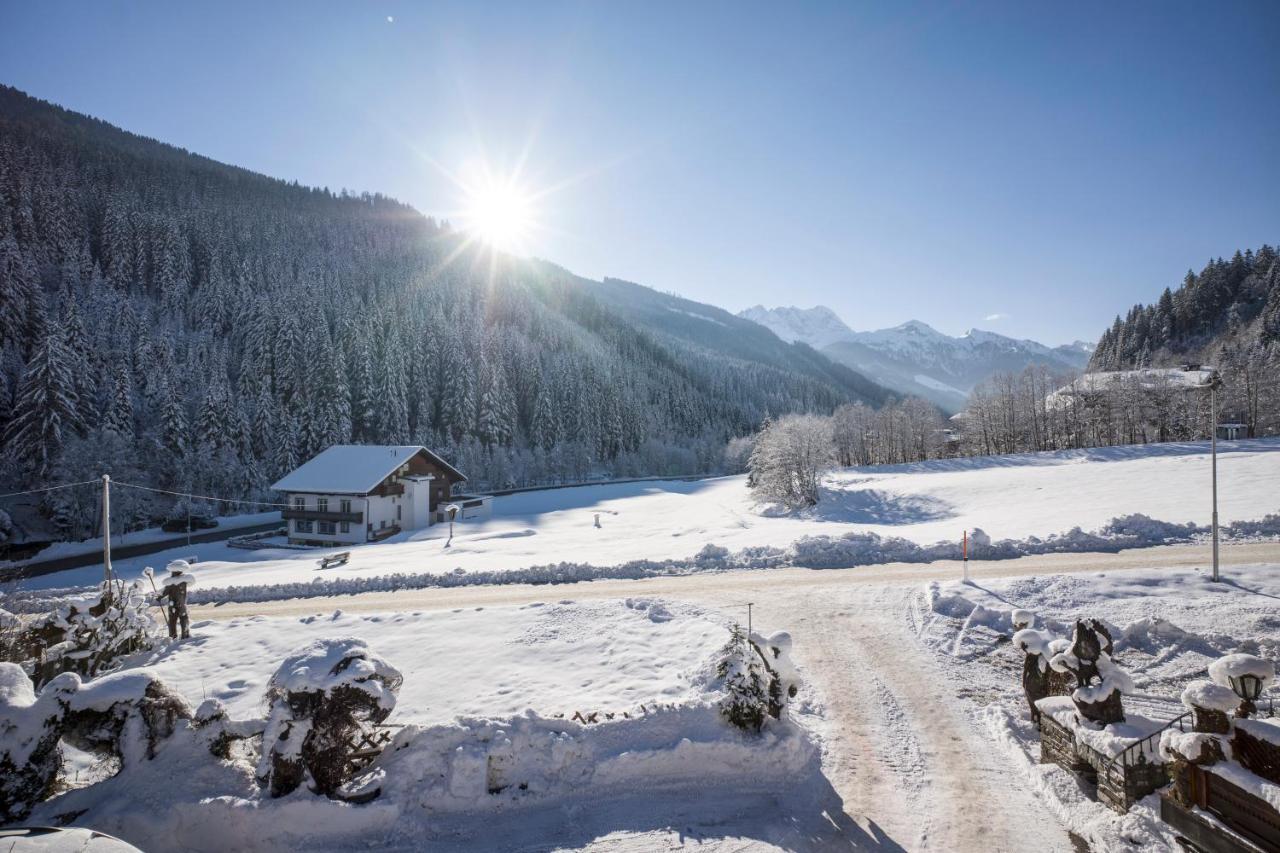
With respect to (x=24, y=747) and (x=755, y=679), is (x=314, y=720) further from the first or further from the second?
(x=755, y=679)

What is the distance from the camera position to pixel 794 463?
160 feet

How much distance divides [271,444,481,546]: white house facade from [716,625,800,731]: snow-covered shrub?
4127 cm

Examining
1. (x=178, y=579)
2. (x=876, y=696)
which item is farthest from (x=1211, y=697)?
(x=178, y=579)

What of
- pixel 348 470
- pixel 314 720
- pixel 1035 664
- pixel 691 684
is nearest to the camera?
pixel 314 720

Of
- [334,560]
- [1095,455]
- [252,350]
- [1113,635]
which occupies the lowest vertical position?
[334,560]

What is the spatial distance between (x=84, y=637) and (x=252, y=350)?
89365mm

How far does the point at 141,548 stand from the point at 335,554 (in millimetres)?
28055

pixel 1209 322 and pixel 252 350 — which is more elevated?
pixel 1209 322

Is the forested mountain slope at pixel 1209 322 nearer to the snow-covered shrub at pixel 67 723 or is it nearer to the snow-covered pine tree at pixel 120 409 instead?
the snow-covered shrub at pixel 67 723

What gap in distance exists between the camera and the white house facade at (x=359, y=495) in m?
42.9

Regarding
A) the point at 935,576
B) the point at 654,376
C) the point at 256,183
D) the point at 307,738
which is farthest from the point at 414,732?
the point at 256,183

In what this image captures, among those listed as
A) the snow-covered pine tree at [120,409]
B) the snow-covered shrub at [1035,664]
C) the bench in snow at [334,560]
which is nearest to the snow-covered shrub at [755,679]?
the snow-covered shrub at [1035,664]

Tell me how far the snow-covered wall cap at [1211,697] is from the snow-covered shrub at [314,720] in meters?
9.81

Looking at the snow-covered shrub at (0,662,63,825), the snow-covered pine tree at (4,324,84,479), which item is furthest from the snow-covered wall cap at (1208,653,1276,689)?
the snow-covered pine tree at (4,324,84,479)
